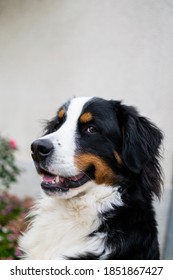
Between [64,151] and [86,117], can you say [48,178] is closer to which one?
[64,151]

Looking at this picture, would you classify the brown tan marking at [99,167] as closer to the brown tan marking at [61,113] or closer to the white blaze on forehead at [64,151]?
the white blaze on forehead at [64,151]

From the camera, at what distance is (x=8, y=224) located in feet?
17.1

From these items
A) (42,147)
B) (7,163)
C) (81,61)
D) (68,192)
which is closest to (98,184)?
(68,192)

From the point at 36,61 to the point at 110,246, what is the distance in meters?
4.01

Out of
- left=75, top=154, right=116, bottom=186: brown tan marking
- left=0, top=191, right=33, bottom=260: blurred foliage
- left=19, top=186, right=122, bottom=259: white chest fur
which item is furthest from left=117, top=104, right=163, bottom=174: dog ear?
left=0, top=191, right=33, bottom=260: blurred foliage

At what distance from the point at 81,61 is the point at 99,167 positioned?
2999mm

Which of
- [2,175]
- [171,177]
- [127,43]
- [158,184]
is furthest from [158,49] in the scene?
[2,175]

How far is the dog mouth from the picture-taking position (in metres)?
2.93

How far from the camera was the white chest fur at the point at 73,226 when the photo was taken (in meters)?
2.95

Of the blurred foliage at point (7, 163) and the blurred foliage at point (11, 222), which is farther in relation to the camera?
the blurred foliage at point (7, 163)

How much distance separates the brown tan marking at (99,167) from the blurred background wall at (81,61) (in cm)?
184

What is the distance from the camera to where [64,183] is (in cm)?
295

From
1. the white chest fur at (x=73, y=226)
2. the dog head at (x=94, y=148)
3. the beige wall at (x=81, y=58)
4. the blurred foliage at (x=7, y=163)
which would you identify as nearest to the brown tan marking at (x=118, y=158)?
the dog head at (x=94, y=148)
